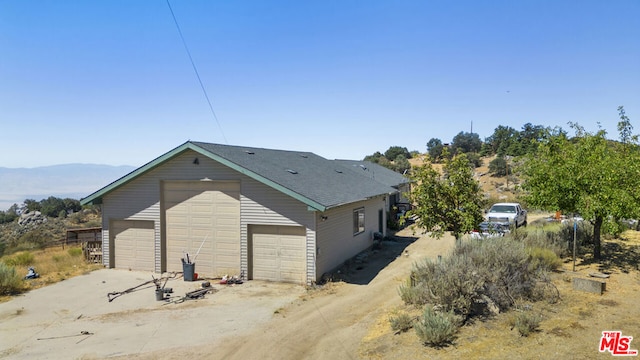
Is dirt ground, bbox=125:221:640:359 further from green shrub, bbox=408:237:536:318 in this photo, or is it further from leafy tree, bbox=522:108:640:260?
leafy tree, bbox=522:108:640:260

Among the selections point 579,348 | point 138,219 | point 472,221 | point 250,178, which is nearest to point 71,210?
point 138,219

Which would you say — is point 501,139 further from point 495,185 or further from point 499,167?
point 495,185

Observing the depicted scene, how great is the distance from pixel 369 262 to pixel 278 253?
514cm

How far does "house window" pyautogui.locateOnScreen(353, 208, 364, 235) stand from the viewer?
62.8 ft

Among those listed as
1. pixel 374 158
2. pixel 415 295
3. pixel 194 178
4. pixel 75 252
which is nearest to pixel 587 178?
pixel 415 295

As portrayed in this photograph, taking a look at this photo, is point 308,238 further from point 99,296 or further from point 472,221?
point 99,296

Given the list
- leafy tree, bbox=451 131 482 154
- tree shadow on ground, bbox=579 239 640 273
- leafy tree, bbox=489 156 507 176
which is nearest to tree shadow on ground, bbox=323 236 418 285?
tree shadow on ground, bbox=579 239 640 273

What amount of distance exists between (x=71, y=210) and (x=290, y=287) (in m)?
61.6

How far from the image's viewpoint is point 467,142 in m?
92.8

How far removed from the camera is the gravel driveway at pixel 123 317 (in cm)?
962

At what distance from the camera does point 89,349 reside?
941 centimetres

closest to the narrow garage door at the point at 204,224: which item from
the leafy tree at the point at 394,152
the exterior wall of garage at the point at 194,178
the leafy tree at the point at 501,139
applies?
the exterior wall of garage at the point at 194,178

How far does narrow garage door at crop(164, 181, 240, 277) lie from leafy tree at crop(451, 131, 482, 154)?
80567 millimetres

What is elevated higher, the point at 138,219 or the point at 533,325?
the point at 138,219
